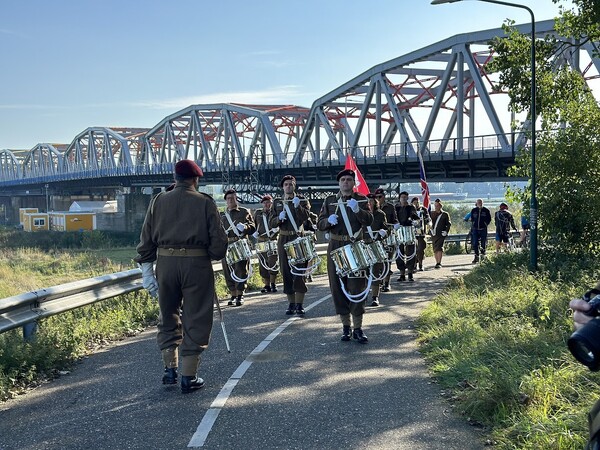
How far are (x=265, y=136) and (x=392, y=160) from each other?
29002 mm

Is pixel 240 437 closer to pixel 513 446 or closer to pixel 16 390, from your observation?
pixel 513 446

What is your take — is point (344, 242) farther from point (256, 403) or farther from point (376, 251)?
point (256, 403)

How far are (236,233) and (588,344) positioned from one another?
9738 millimetres

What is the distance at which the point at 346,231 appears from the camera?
27.5 ft

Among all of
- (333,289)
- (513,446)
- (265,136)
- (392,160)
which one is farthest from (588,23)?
(265,136)

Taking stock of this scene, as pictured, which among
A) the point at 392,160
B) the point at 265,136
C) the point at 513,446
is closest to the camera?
the point at 513,446

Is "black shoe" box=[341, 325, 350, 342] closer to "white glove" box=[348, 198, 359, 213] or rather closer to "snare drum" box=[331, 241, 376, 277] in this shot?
"snare drum" box=[331, 241, 376, 277]

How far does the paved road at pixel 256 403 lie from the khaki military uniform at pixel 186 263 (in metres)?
0.55

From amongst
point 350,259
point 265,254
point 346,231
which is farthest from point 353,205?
point 265,254

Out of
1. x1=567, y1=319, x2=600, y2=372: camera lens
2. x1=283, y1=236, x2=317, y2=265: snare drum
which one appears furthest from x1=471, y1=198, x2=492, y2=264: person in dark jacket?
x1=567, y1=319, x2=600, y2=372: camera lens

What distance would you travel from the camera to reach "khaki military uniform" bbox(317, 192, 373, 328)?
26.5 ft

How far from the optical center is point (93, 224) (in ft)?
270

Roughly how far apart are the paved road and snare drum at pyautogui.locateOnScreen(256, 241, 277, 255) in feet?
16.2

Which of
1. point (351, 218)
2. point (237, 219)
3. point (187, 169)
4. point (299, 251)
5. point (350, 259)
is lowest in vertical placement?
point (299, 251)
